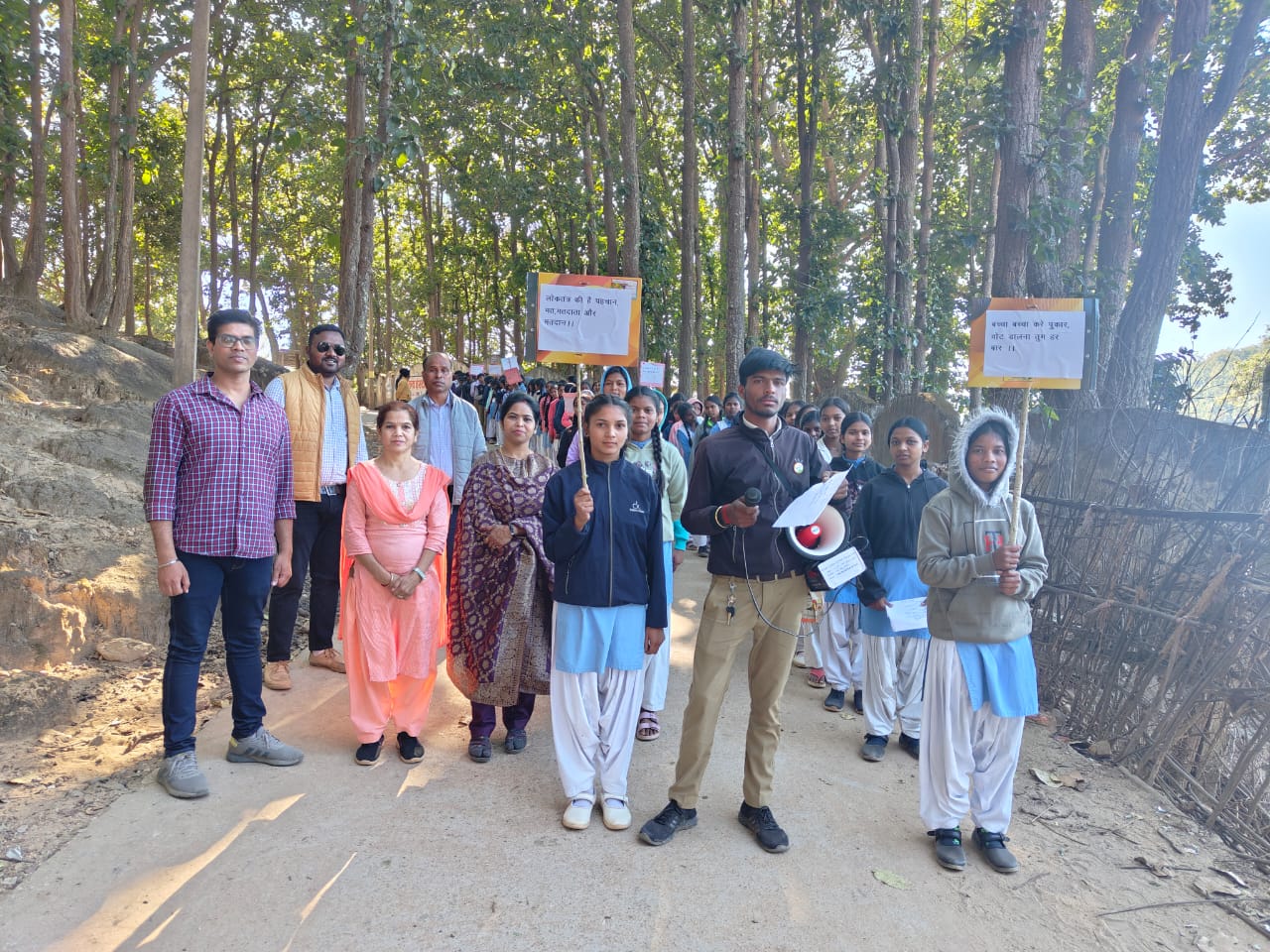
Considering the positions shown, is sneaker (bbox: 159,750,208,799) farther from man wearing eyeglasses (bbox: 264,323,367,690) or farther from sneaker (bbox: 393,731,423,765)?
man wearing eyeglasses (bbox: 264,323,367,690)

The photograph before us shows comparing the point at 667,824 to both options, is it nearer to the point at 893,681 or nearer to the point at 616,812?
the point at 616,812

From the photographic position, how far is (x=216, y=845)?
9.49ft

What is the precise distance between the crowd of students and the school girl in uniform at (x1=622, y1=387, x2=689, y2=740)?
0.12m

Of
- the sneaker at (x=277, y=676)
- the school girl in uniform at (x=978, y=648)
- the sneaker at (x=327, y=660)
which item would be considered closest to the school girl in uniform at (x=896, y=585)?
the school girl in uniform at (x=978, y=648)

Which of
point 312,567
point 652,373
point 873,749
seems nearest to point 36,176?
point 652,373

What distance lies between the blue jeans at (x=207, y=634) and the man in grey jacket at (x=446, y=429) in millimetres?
1793

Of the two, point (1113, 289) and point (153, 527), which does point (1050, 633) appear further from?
point (1113, 289)

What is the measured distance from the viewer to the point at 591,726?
10.7ft

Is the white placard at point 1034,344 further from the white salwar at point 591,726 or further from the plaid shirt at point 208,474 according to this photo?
the plaid shirt at point 208,474

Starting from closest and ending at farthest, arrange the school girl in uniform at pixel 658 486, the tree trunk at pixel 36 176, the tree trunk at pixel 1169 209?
the school girl in uniform at pixel 658 486 < the tree trunk at pixel 1169 209 < the tree trunk at pixel 36 176

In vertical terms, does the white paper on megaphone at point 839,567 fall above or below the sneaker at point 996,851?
above

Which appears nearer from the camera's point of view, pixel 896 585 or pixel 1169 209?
pixel 896 585

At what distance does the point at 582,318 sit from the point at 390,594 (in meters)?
1.61

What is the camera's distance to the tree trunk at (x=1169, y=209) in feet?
24.1
